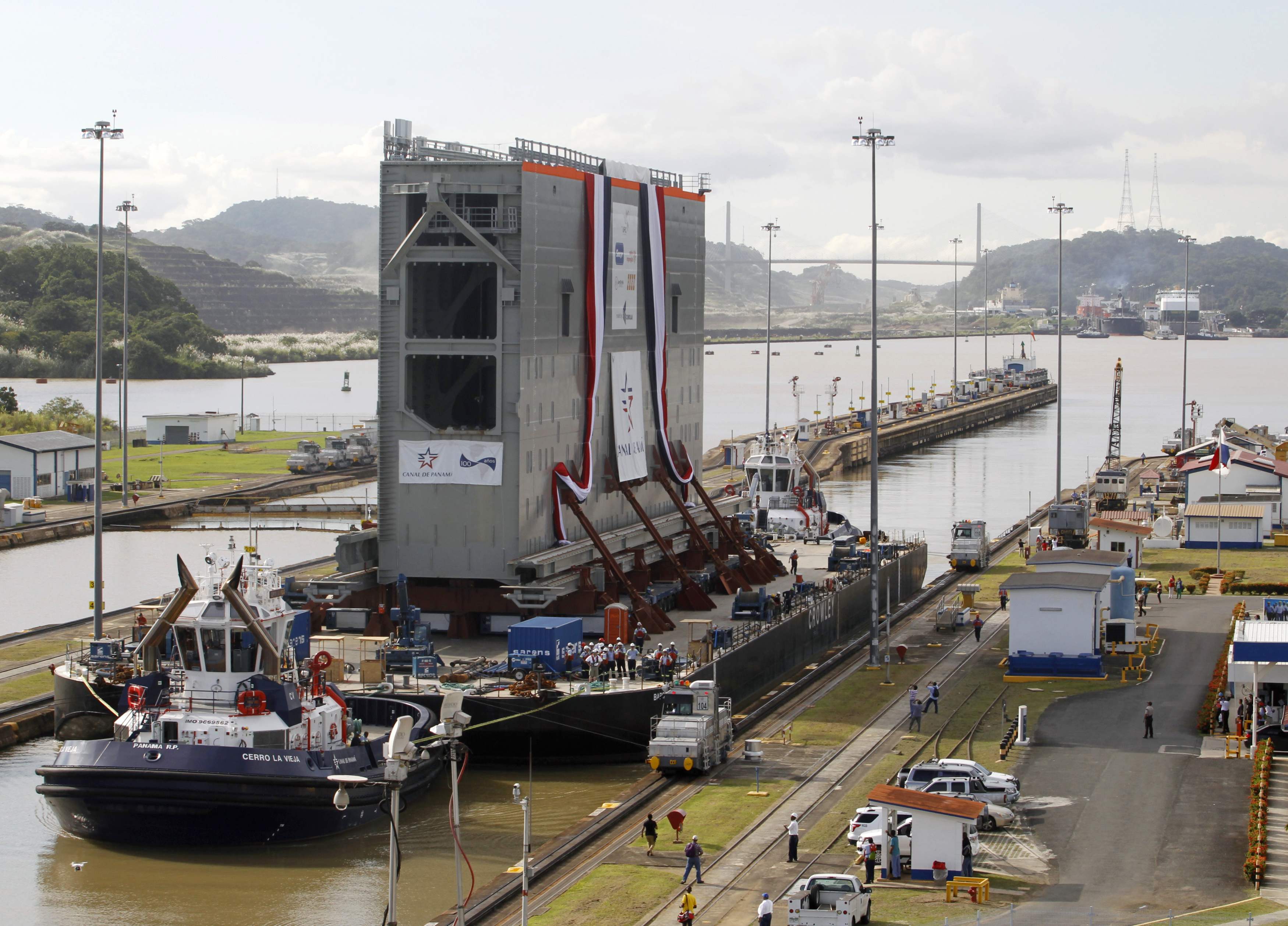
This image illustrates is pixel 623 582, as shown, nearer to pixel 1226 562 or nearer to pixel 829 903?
pixel 829 903

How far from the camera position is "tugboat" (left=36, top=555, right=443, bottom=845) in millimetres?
35562

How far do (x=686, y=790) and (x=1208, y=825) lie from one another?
37.4 ft

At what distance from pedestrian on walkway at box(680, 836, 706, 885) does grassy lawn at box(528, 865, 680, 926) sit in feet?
0.72

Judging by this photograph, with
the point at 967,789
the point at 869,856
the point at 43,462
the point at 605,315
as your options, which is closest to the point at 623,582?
the point at 605,315

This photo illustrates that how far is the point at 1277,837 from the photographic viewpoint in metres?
34.0

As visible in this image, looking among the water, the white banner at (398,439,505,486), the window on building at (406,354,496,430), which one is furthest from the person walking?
the window on building at (406,354,496,430)

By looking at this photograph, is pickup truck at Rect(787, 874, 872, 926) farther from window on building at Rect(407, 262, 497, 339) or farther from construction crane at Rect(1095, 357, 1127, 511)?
construction crane at Rect(1095, 357, 1127, 511)

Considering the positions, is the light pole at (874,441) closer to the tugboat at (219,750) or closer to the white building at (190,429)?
the tugboat at (219,750)

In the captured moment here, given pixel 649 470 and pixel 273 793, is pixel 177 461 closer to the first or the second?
pixel 649 470

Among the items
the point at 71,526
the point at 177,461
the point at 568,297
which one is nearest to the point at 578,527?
the point at 568,297

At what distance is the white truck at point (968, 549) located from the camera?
78.0m

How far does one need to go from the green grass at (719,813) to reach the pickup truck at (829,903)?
183 inches

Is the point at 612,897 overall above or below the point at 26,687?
below

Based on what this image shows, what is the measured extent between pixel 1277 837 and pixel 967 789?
6.17 metres
